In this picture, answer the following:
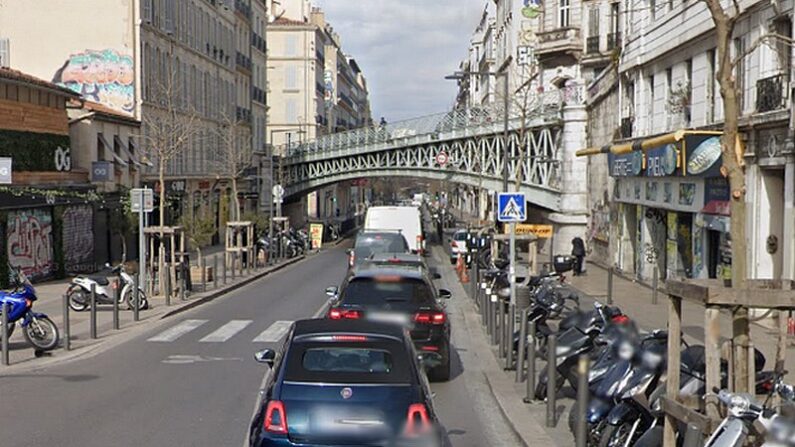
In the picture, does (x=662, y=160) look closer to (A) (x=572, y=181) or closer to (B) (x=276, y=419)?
(A) (x=572, y=181)

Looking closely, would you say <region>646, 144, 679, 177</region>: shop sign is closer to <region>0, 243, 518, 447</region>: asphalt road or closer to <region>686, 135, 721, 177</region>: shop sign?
<region>686, 135, 721, 177</region>: shop sign

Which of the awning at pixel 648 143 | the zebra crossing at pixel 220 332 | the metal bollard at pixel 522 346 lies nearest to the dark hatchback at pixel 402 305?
the metal bollard at pixel 522 346

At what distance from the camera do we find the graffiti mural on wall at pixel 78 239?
31844mm

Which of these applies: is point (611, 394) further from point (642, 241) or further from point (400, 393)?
point (642, 241)

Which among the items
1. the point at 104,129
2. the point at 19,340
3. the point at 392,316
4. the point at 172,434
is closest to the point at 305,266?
the point at 104,129

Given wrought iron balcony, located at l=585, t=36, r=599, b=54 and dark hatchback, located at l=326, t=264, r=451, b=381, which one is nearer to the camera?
dark hatchback, located at l=326, t=264, r=451, b=381

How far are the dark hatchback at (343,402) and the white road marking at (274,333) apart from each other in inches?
402

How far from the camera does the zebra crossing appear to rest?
18.1 meters

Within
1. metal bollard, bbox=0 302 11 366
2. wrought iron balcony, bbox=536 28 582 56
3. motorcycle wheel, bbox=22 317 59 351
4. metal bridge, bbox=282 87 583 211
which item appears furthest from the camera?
wrought iron balcony, bbox=536 28 582 56

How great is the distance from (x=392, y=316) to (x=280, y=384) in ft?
18.9

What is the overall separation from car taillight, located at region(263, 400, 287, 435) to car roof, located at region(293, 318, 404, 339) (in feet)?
3.13

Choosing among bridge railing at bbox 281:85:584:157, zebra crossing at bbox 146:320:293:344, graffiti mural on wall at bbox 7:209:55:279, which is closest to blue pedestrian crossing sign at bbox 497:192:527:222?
zebra crossing at bbox 146:320:293:344

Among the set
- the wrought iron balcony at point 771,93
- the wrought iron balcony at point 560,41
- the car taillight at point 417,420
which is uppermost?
the wrought iron balcony at point 560,41

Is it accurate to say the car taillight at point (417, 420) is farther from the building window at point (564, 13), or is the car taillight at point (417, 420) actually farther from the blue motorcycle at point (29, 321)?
the building window at point (564, 13)
